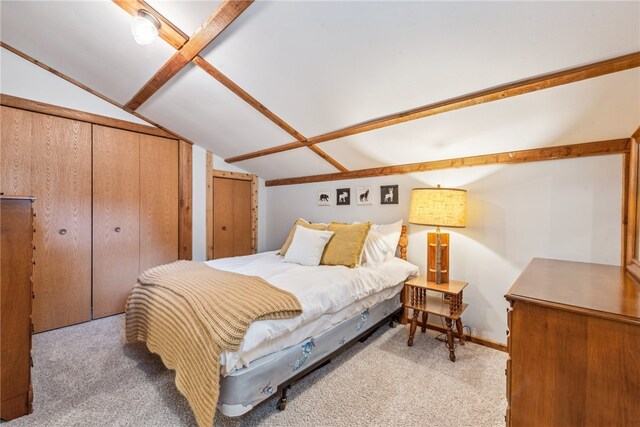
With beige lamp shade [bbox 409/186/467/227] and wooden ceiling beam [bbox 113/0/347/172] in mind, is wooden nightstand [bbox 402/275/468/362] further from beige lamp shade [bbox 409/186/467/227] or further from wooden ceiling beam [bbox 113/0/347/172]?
wooden ceiling beam [bbox 113/0/347/172]

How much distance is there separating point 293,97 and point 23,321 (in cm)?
232

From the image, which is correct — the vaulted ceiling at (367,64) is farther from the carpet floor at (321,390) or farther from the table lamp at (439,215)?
the carpet floor at (321,390)

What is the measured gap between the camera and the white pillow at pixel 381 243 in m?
2.74

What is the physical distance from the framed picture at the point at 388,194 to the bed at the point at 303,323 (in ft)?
1.24

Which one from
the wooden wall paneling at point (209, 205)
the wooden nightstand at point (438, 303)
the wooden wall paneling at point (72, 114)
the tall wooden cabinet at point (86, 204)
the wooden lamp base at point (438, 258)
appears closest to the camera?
the wooden nightstand at point (438, 303)

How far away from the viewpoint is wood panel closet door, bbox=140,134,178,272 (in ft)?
10.9

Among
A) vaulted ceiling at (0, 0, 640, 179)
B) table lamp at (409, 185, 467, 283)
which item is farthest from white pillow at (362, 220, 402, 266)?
vaulted ceiling at (0, 0, 640, 179)

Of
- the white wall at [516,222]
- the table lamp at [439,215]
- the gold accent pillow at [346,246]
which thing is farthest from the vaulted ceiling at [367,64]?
the gold accent pillow at [346,246]

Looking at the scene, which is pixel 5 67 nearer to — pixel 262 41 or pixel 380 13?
pixel 262 41

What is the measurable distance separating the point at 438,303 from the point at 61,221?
3860mm

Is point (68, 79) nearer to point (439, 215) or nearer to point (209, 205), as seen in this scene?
point (209, 205)

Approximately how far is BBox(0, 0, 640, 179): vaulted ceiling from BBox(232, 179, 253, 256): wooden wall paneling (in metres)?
1.54

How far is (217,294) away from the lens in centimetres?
165

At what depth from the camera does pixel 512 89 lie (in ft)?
5.46
